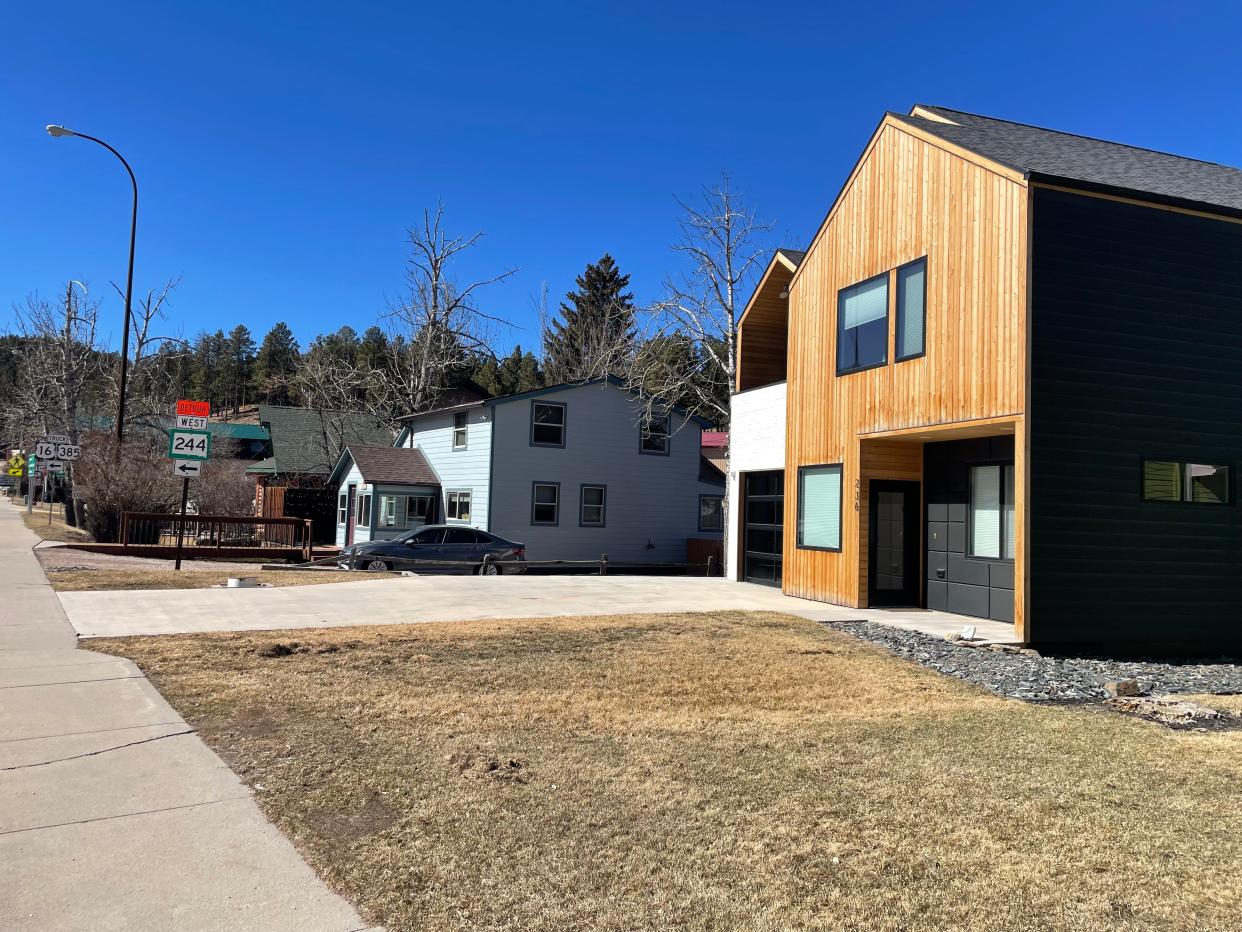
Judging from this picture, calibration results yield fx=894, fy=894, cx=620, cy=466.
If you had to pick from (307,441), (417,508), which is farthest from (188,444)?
(307,441)

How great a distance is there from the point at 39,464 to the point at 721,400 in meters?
26.6

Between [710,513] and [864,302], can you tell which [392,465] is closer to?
[710,513]

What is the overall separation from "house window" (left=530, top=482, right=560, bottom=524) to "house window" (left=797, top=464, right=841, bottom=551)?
1358 cm

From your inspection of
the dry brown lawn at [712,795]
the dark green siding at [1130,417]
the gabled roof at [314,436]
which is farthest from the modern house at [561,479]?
the dry brown lawn at [712,795]

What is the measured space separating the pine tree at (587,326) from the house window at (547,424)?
811 inches

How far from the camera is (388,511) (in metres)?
30.3

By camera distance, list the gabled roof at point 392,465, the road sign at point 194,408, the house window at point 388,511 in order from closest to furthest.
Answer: the road sign at point 194,408 < the gabled roof at point 392,465 < the house window at point 388,511

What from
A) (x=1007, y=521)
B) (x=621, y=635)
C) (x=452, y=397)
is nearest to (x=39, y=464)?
(x=452, y=397)

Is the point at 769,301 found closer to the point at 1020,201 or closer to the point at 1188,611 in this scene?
the point at 1020,201

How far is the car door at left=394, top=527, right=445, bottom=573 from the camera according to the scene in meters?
23.1

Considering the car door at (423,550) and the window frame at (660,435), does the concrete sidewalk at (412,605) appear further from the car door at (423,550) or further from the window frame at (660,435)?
the window frame at (660,435)

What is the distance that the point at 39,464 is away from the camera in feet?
115

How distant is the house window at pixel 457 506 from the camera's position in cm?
2924

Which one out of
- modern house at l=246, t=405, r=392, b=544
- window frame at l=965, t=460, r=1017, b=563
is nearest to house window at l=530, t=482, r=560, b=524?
modern house at l=246, t=405, r=392, b=544
